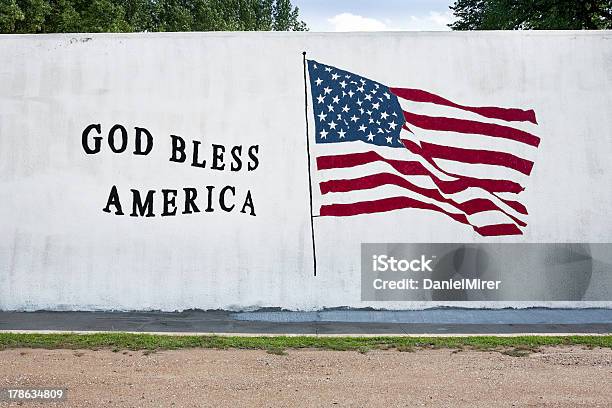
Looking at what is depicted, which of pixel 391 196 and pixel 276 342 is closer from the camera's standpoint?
pixel 276 342

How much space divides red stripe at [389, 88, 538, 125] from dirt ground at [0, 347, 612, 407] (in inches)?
159

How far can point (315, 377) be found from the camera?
7852 mm

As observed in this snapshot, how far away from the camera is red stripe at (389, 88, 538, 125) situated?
11.9m

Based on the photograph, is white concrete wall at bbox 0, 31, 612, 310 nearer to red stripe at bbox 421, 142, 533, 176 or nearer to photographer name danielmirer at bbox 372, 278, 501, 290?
red stripe at bbox 421, 142, 533, 176

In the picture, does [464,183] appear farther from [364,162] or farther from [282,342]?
[282,342]

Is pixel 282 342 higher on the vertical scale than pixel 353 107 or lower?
lower

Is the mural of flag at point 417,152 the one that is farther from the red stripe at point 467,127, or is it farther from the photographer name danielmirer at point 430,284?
the photographer name danielmirer at point 430,284

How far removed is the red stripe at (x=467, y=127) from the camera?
1184 cm

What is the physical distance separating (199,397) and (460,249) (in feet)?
19.0

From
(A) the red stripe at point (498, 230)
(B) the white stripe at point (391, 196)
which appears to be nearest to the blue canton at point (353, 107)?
(B) the white stripe at point (391, 196)

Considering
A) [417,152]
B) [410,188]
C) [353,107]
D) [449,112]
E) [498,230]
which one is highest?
[353,107]

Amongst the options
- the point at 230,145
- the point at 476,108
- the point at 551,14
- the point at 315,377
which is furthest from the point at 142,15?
the point at 315,377

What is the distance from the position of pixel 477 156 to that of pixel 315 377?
5328 millimetres

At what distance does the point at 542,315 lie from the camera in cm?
1138
